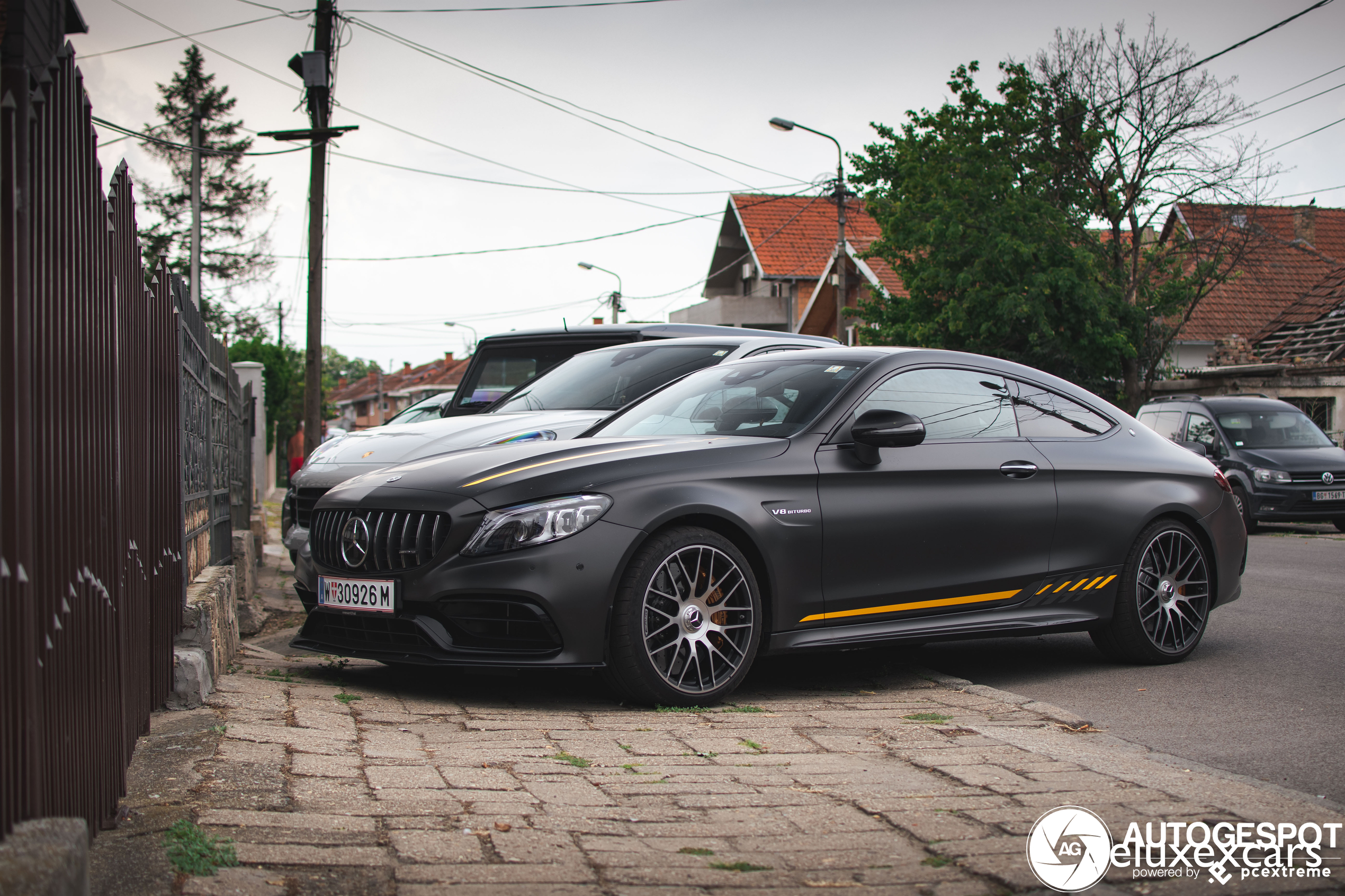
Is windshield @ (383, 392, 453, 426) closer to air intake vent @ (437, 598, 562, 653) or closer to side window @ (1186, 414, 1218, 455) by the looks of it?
air intake vent @ (437, 598, 562, 653)

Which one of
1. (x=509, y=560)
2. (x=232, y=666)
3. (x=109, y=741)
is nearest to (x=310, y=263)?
(x=232, y=666)

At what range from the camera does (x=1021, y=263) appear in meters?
25.6

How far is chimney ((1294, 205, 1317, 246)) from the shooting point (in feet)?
128

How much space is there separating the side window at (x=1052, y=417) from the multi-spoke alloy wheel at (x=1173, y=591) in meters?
0.67

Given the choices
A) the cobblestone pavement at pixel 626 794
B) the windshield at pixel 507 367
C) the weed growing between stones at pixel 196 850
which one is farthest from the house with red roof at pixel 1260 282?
the weed growing between stones at pixel 196 850

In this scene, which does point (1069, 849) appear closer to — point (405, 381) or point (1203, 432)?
point (1203, 432)

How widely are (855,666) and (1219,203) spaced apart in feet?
75.9

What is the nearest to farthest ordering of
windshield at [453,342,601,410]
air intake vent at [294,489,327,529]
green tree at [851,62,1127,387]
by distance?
air intake vent at [294,489,327,529] → windshield at [453,342,601,410] → green tree at [851,62,1127,387]

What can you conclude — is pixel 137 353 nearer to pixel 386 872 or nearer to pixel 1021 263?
pixel 386 872

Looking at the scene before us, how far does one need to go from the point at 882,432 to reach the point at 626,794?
238cm

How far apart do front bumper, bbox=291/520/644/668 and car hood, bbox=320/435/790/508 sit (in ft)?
0.80

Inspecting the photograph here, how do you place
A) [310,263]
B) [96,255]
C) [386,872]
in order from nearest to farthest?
[386,872]
[96,255]
[310,263]

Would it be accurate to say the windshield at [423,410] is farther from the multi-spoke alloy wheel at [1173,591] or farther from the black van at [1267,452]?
the black van at [1267,452]

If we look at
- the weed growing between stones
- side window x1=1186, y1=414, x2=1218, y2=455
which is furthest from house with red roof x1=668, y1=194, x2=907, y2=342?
the weed growing between stones
